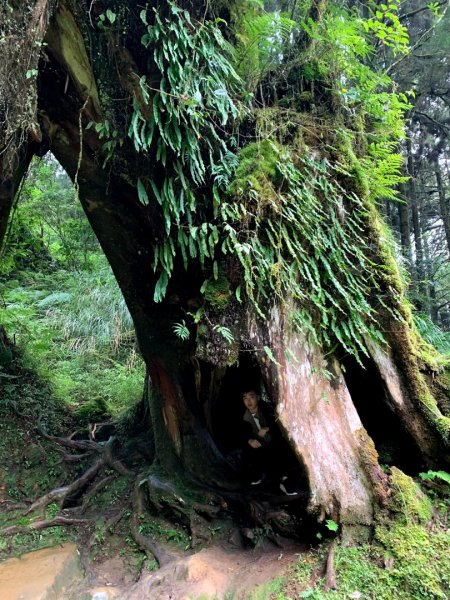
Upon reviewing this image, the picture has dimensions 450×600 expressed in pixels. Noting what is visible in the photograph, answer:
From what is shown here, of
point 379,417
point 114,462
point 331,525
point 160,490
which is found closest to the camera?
point 331,525

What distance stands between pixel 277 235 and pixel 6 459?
16.5 feet

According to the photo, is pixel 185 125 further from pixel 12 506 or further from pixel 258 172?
pixel 12 506

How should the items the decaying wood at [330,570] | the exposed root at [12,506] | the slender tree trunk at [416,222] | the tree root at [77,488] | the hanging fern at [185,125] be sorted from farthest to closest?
1. the slender tree trunk at [416,222]
2. the exposed root at [12,506]
3. the tree root at [77,488]
4. the decaying wood at [330,570]
5. the hanging fern at [185,125]

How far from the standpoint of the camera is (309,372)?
433 cm

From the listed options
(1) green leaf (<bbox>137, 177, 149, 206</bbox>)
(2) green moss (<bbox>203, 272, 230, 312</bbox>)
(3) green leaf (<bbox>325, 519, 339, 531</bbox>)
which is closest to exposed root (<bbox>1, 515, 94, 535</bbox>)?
(3) green leaf (<bbox>325, 519, 339, 531</bbox>)

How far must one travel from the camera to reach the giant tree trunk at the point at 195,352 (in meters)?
3.76

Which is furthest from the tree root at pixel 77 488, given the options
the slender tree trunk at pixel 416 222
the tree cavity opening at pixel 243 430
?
the slender tree trunk at pixel 416 222

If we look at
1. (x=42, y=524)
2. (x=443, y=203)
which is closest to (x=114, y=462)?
(x=42, y=524)

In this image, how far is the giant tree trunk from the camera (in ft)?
12.3

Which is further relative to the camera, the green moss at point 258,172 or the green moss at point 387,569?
the green moss at point 258,172

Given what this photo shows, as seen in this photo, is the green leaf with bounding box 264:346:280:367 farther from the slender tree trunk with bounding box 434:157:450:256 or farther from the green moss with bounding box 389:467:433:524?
the slender tree trunk with bounding box 434:157:450:256

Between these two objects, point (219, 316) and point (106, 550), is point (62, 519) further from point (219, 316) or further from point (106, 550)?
point (219, 316)

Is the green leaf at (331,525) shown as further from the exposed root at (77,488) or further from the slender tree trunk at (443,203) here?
the slender tree trunk at (443,203)

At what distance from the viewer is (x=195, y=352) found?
3996 millimetres
